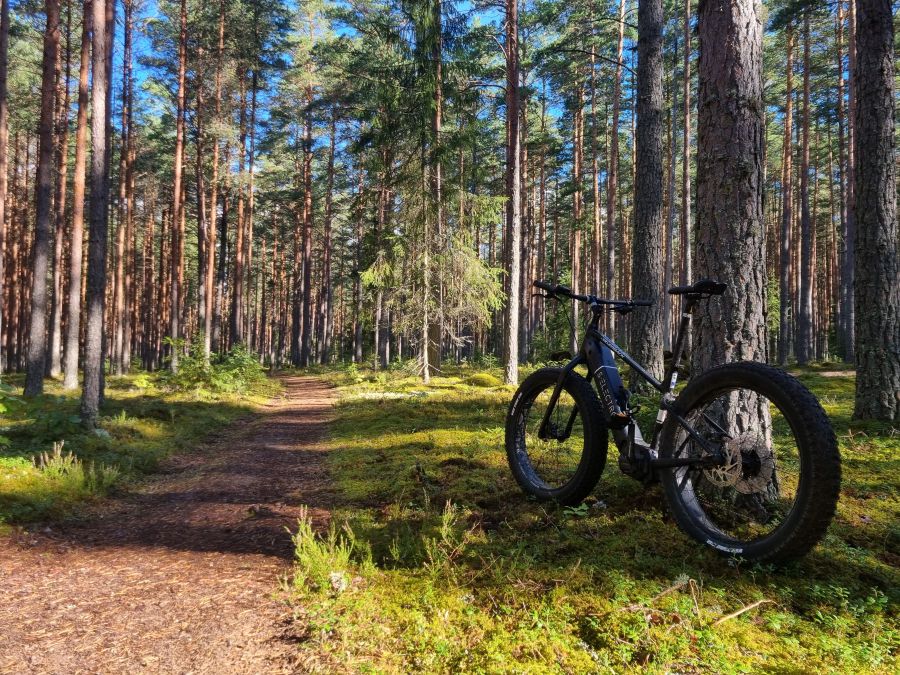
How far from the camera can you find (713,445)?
2.65m

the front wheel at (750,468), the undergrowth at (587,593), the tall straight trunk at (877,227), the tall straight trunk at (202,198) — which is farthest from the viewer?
the tall straight trunk at (202,198)

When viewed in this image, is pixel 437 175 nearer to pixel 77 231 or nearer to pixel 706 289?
pixel 77 231

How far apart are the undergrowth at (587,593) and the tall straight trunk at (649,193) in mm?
5317

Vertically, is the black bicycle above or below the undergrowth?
above

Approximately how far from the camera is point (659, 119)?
9352mm

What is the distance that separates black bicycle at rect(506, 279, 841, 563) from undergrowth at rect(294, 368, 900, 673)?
25 cm

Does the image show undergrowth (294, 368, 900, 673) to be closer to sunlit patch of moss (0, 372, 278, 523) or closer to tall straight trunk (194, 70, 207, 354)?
sunlit patch of moss (0, 372, 278, 523)

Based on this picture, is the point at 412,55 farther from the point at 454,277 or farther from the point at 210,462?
the point at 210,462

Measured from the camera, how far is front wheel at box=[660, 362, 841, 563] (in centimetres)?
214

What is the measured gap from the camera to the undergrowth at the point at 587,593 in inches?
76.8

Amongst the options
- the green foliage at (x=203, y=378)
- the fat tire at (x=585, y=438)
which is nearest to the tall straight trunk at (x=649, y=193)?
the fat tire at (x=585, y=438)

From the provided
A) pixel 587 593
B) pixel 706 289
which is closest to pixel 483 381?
pixel 706 289

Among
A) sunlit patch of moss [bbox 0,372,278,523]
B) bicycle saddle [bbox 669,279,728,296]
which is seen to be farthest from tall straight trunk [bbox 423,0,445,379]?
bicycle saddle [bbox 669,279,728,296]

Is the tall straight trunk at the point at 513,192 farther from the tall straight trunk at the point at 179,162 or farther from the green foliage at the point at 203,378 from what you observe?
the tall straight trunk at the point at 179,162
